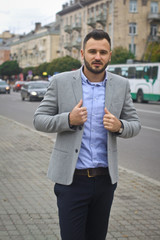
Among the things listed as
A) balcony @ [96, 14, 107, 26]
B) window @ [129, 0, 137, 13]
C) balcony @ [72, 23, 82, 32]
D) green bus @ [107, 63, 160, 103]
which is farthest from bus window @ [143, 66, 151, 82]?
balcony @ [72, 23, 82, 32]

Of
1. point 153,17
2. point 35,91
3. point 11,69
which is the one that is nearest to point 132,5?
point 153,17

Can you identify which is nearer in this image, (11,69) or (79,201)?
(79,201)

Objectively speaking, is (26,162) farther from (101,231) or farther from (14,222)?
(101,231)

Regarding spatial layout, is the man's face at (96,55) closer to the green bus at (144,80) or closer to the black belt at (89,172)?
the black belt at (89,172)

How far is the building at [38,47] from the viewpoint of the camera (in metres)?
93.2

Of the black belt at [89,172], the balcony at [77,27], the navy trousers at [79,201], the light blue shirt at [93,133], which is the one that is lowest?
the navy trousers at [79,201]

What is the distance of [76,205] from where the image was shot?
3068mm

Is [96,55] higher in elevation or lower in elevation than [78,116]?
higher

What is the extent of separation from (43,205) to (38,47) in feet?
318

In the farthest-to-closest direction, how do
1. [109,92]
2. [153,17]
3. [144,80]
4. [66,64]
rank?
1. [66,64]
2. [153,17]
3. [144,80]
4. [109,92]

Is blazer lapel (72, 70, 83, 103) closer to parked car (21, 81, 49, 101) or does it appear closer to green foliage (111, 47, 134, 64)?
parked car (21, 81, 49, 101)

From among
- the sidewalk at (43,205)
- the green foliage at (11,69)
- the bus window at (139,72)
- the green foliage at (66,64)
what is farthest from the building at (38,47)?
the sidewalk at (43,205)

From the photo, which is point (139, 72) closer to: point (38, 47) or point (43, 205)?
point (43, 205)

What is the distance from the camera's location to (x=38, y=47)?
100938 mm
